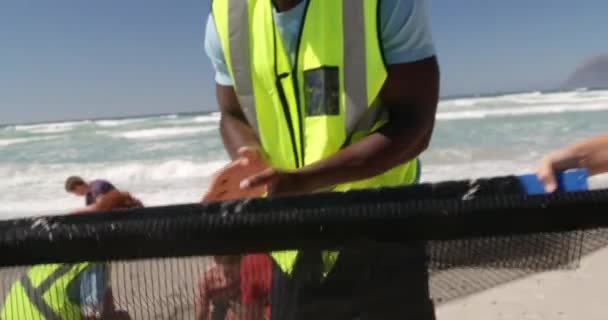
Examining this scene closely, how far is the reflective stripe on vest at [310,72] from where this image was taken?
167cm

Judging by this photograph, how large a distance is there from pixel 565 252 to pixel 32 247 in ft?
2.76

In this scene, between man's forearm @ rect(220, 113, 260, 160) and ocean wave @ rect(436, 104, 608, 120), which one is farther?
ocean wave @ rect(436, 104, 608, 120)

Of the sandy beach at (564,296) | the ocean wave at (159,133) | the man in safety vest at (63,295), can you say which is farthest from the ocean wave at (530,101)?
the man in safety vest at (63,295)

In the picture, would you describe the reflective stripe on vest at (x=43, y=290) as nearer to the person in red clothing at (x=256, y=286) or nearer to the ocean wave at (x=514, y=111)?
the person in red clothing at (x=256, y=286)

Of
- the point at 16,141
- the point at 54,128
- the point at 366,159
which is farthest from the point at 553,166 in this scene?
the point at 54,128

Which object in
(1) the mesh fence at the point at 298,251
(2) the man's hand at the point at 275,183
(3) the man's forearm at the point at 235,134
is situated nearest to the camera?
(1) the mesh fence at the point at 298,251

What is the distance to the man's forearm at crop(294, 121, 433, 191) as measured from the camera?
1562mm

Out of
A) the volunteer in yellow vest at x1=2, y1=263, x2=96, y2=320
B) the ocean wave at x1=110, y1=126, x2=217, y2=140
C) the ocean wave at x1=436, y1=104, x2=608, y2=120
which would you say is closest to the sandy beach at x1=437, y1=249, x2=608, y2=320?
the volunteer in yellow vest at x1=2, y1=263, x2=96, y2=320

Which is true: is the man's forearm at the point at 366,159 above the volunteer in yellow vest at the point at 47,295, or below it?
above

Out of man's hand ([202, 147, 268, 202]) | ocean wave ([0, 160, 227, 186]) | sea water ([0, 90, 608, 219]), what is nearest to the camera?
man's hand ([202, 147, 268, 202])

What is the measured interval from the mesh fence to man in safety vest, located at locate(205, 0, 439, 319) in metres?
0.24

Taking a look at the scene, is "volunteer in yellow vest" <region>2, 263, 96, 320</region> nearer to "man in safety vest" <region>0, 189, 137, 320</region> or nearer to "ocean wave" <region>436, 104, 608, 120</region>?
"man in safety vest" <region>0, 189, 137, 320</region>

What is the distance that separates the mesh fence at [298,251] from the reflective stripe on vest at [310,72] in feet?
1.29

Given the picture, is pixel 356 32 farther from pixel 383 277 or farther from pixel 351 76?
pixel 383 277
